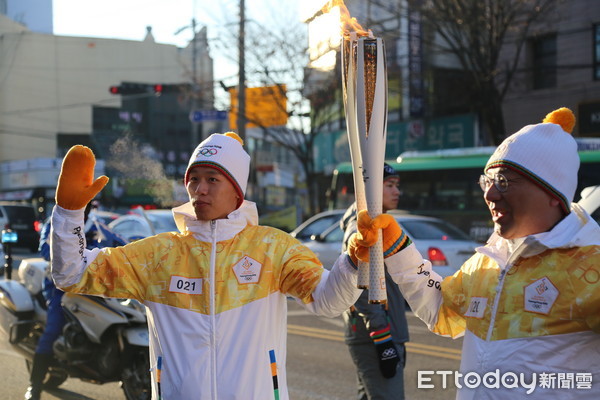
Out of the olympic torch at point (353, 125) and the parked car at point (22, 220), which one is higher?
the olympic torch at point (353, 125)

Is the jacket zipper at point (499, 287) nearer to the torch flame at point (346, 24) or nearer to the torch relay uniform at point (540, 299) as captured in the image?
the torch relay uniform at point (540, 299)

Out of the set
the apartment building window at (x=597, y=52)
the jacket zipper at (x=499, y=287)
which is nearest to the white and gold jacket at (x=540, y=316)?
the jacket zipper at (x=499, y=287)

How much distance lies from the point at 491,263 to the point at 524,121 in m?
21.1

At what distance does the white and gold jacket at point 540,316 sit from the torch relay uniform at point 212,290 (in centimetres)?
51

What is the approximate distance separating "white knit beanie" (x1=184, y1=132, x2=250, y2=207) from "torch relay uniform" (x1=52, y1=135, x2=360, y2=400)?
151mm

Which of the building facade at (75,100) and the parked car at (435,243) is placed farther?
the building facade at (75,100)

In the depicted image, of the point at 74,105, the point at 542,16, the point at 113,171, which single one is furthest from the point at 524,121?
the point at 74,105

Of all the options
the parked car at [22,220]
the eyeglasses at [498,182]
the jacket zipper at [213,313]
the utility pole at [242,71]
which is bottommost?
the parked car at [22,220]

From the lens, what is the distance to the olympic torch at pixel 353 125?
8.08ft

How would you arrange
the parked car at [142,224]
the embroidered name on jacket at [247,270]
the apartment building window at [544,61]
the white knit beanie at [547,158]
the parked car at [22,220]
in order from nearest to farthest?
the white knit beanie at [547,158], the embroidered name on jacket at [247,270], the parked car at [142,224], the apartment building window at [544,61], the parked car at [22,220]

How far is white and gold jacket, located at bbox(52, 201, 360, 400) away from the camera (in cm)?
276

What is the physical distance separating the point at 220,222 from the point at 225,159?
0.28 m

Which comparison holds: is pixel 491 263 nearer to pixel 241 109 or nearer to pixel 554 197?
pixel 554 197

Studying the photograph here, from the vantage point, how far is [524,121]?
74.0 ft
